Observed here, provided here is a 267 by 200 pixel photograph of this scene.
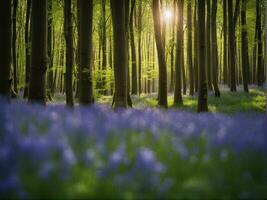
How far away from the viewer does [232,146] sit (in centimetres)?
637

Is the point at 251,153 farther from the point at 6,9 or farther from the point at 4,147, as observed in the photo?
the point at 6,9

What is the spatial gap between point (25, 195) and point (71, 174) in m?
0.56

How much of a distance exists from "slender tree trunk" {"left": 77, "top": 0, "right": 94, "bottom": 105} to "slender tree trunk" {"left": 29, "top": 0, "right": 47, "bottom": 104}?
1979mm

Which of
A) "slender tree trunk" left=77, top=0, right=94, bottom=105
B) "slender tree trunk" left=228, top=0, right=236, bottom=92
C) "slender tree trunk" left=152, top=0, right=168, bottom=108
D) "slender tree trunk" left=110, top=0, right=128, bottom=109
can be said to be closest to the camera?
"slender tree trunk" left=110, top=0, right=128, bottom=109

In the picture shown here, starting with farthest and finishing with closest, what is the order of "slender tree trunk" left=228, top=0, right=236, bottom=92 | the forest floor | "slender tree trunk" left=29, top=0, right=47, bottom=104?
"slender tree trunk" left=228, top=0, right=236, bottom=92
"slender tree trunk" left=29, top=0, right=47, bottom=104
the forest floor

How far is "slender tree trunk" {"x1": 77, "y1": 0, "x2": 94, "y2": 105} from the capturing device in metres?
12.7

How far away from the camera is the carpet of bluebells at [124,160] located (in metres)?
4.10

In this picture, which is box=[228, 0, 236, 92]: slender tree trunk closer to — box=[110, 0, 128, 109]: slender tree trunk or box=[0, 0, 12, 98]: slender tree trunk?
box=[110, 0, 128, 109]: slender tree trunk

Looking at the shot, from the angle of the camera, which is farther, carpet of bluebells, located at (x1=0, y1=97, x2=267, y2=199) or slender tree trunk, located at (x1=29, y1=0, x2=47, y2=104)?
slender tree trunk, located at (x1=29, y1=0, x2=47, y2=104)

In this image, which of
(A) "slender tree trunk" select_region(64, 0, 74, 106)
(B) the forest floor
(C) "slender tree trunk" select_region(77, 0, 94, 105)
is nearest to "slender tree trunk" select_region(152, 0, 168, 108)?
(A) "slender tree trunk" select_region(64, 0, 74, 106)

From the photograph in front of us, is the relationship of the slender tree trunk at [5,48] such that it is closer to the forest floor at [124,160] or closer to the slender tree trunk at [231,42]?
the forest floor at [124,160]

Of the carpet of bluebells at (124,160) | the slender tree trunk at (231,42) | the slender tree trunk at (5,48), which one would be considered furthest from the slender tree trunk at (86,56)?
the slender tree trunk at (231,42)

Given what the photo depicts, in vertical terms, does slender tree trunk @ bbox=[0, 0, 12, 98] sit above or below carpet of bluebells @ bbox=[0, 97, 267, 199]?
above

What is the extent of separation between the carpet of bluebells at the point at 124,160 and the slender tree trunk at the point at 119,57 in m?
5.02
